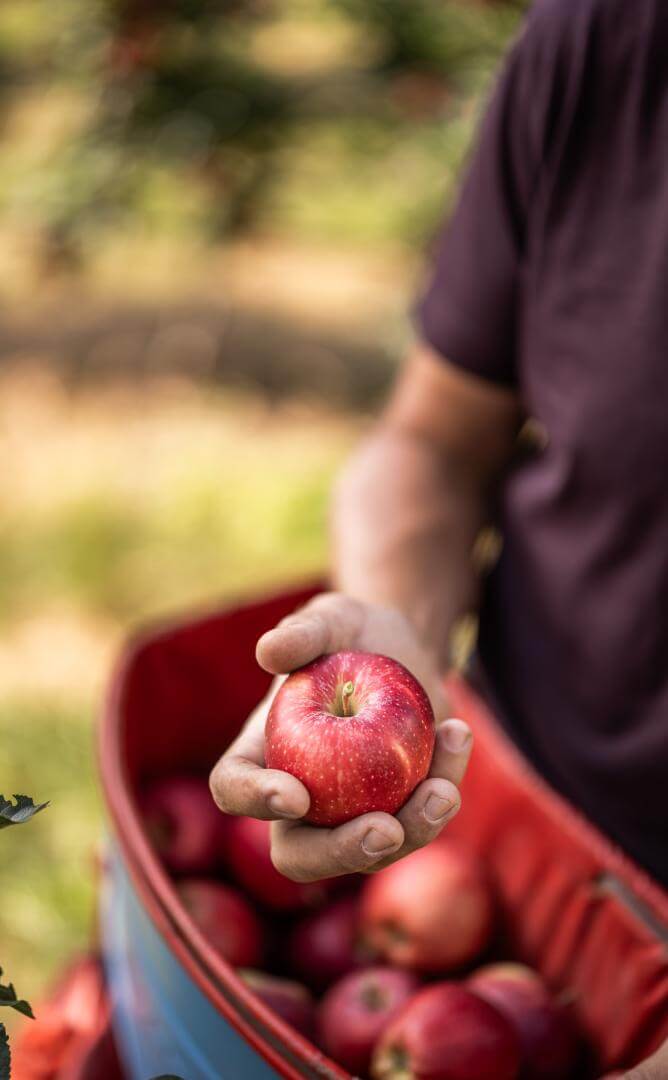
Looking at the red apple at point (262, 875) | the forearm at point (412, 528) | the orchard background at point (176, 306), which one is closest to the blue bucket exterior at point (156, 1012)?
the red apple at point (262, 875)

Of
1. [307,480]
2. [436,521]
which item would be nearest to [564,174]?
[436,521]

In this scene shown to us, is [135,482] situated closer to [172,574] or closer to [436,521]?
[172,574]

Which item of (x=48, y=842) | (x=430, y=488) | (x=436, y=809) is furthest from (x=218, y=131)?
(x=436, y=809)

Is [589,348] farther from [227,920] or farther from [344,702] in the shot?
[227,920]

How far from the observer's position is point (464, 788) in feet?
3.78

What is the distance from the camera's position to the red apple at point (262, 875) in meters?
1.15

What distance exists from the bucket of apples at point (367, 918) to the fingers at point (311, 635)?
17 millimetres

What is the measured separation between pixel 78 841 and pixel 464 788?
3.88ft

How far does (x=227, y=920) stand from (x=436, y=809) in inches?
19.3

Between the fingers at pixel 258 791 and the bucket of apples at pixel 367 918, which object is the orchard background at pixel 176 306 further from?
the fingers at pixel 258 791

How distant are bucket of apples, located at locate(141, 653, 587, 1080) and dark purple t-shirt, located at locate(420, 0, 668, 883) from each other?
0.18m

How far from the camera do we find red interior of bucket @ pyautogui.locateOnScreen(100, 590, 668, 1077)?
2.75 feet

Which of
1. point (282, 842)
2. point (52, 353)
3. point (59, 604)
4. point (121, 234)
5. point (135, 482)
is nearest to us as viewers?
point (282, 842)

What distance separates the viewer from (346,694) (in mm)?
750
